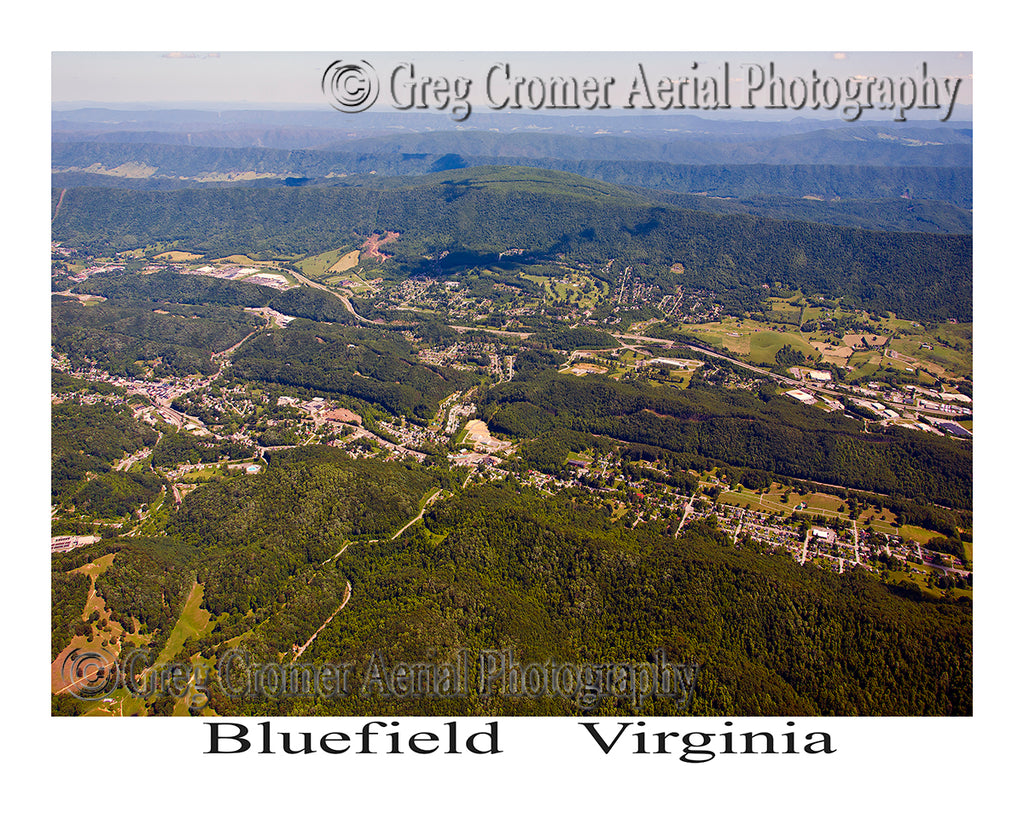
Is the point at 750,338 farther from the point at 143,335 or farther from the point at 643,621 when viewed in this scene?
the point at 143,335

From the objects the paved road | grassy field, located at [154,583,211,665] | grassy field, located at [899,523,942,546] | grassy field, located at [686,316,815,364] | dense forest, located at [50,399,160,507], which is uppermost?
the paved road

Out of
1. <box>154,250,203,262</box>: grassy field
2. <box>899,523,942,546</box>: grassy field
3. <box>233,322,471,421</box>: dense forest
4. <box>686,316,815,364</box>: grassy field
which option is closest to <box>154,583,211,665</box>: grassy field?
<box>233,322,471,421</box>: dense forest

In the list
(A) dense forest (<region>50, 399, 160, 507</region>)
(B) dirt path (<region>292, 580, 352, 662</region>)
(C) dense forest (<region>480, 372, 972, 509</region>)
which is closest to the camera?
(B) dirt path (<region>292, 580, 352, 662</region>)

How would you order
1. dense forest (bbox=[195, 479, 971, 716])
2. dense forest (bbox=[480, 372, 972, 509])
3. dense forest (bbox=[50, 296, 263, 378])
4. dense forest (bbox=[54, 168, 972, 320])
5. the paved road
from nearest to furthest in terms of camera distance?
dense forest (bbox=[195, 479, 971, 716])
dense forest (bbox=[480, 372, 972, 509])
dense forest (bbox=[50, 296, 263, 378])
the paved road
dense forest (bbox=[54, 168, 972, 320])

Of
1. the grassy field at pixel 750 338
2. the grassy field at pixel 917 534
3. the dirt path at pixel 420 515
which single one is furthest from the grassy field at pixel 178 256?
the grassy field at pixel 917 534

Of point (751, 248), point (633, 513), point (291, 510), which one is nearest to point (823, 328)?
point (751, 248)

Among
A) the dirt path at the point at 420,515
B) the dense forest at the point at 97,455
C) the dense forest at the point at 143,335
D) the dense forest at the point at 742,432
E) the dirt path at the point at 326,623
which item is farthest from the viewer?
the dense forest at the point at 143,335

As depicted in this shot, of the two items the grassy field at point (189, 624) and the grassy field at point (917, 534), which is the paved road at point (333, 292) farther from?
the grassy field at point (917, 534)

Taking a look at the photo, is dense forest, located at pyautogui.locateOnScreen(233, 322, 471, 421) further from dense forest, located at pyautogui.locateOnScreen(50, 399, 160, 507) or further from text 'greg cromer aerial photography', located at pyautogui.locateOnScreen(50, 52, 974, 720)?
dense forest, located at pyautogui.locateOnScreen(50, 399, 160, 507)

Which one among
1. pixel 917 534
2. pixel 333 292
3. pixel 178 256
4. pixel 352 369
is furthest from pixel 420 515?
pixel 178 256

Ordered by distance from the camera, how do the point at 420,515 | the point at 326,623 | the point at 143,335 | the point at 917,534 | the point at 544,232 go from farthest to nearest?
the point at 544,232 → the point at 143,335 → the point at 420,515 → the point at 917,534 → the point at 326,623

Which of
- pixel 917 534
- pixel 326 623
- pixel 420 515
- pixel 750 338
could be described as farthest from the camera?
pixel 750 338
